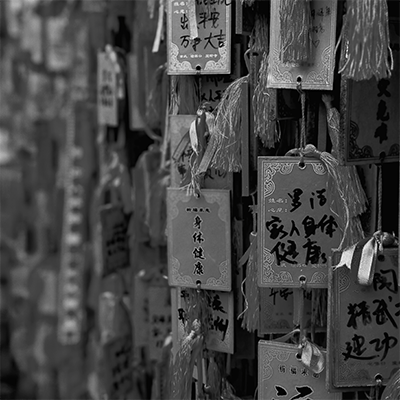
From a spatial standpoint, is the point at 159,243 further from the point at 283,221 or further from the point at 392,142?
the point at 392,142

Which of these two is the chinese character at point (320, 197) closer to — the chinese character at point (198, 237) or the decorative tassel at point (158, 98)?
the chinese character at point (198, 237)

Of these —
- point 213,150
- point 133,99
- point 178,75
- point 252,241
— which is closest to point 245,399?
point 252,241

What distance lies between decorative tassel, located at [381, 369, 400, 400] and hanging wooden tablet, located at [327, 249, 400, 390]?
0.02 m

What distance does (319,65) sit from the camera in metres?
0.96

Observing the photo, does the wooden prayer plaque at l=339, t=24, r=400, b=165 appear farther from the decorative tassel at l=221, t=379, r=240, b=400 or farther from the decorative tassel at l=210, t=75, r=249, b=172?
the decorative tassel at l=221, t=379, r=240, b=400

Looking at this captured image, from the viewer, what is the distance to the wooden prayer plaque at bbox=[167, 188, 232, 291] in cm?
113

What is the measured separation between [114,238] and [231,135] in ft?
2.25

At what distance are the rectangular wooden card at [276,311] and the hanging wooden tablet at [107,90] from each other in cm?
70

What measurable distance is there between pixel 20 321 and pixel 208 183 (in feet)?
5.83

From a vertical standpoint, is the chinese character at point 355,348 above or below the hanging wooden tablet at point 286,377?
above

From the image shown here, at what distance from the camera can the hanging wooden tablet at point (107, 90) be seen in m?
1.65

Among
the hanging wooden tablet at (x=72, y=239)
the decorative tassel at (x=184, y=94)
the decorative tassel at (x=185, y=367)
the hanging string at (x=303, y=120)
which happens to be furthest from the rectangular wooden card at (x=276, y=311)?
the hanging wooden tablet at (x=72, y=239)

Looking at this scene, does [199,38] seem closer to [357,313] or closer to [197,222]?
[197,222]

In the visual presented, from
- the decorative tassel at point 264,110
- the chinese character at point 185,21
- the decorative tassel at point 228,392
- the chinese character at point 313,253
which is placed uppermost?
the chinese character at point 185,21
